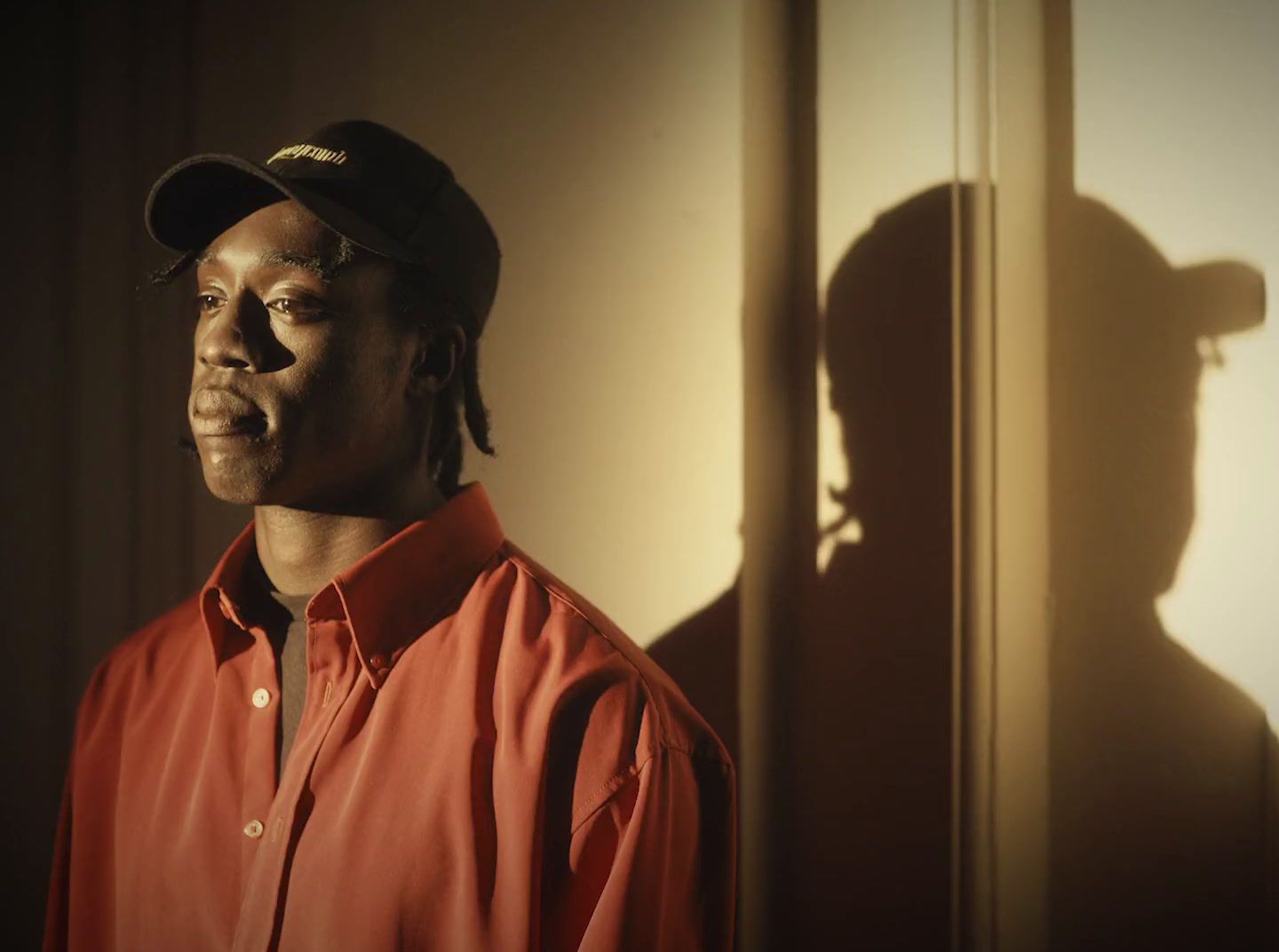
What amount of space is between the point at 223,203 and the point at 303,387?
243mm

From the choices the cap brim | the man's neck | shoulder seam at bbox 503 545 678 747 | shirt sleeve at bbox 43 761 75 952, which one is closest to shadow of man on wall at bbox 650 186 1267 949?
shoulder seam at bbox 503 545 678 747

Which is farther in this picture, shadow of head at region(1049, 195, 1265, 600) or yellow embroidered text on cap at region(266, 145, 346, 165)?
shadow of head at region(1049, 195, 1265, 600)

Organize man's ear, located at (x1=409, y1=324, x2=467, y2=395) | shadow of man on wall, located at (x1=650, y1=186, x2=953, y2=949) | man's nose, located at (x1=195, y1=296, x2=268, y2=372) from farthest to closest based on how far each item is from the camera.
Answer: shadow of man on wall, located at (x1=650, y1=186, x2=953, y2=949), man's ear, located at (x1=409, y1=324, x2=467, y2=395), man's nose, located at (x1=195, y1=296, x2=268, y2=372)

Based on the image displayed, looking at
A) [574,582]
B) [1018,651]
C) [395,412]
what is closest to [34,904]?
[574,582]

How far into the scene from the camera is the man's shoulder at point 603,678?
90cm

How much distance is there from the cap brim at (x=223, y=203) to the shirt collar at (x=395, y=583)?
0.89 feet

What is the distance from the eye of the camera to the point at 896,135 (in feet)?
4.00

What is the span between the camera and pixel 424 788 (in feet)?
2.95

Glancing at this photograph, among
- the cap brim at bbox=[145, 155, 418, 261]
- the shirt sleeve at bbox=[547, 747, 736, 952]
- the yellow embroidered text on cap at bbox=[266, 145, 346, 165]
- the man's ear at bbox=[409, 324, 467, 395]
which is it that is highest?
the yellow embroidered text on cap at bbox=[266, 145, 346, 165]

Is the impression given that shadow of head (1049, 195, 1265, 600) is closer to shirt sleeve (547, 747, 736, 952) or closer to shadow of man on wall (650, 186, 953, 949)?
shadow of man on wall (650, 186, 953, 949)

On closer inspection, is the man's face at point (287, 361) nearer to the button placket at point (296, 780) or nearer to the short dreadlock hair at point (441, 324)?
the short dreadlock hair at point (441, 324)

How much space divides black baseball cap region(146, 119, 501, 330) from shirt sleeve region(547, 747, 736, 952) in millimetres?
520

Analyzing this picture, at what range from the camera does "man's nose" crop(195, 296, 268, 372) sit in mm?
938

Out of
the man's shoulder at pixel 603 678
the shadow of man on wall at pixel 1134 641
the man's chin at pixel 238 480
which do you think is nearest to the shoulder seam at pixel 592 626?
the man's shoulder at pixel 603 678
